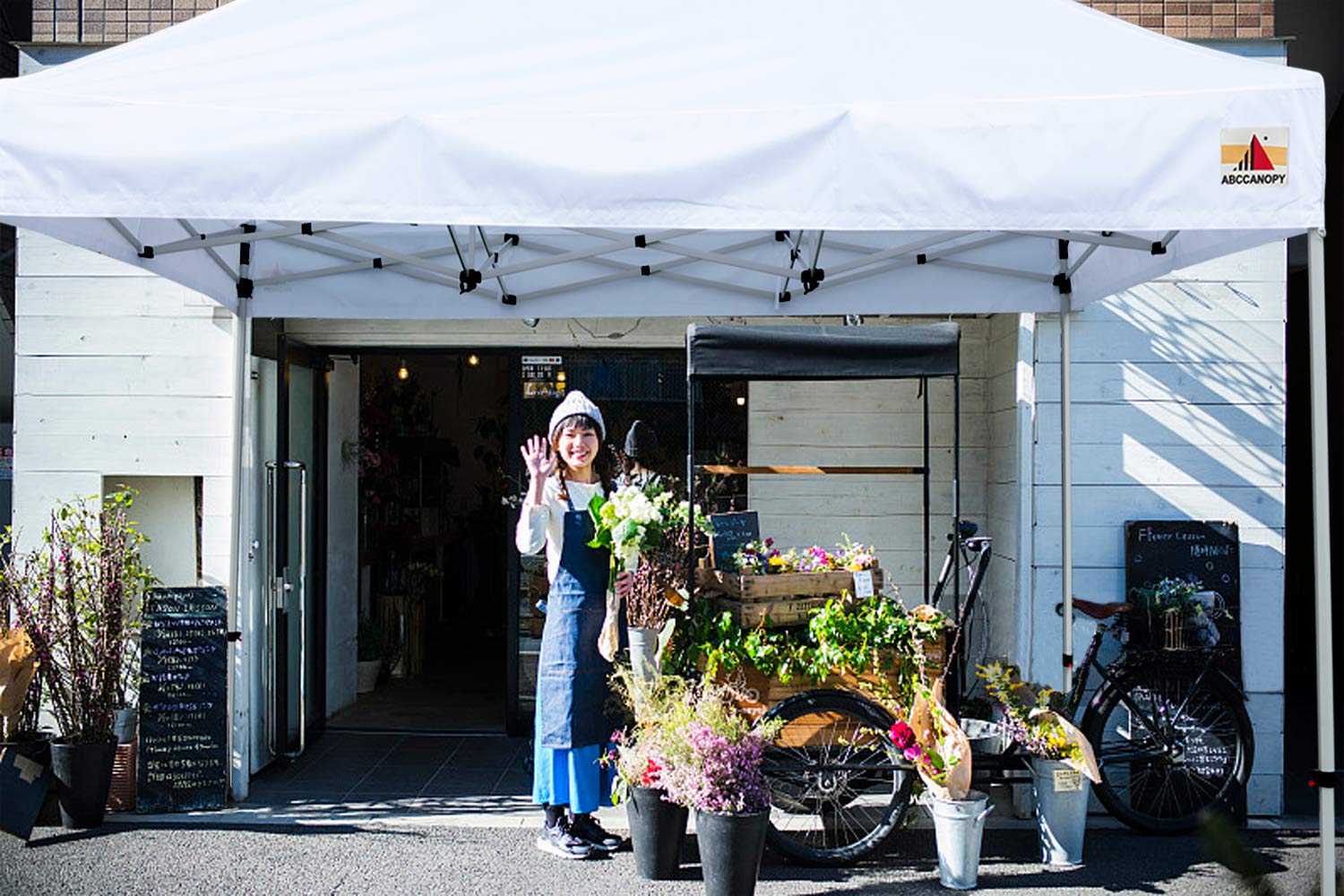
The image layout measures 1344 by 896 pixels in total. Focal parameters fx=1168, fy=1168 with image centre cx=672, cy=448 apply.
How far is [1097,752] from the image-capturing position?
5188 mm

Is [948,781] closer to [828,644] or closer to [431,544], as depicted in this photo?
[828,644]

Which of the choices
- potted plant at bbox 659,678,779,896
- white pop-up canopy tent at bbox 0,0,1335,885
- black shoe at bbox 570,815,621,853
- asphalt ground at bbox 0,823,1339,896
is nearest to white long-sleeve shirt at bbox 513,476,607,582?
potted plant at bbox 659,678,779,896

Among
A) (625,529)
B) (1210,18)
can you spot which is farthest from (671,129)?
(1210,18)

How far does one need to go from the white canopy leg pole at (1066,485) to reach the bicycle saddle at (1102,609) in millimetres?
59

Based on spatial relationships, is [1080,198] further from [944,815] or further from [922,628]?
[944,815]

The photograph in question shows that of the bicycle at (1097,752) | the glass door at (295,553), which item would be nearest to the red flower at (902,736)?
the bicycle at (1097,752)

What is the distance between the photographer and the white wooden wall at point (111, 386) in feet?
19.5

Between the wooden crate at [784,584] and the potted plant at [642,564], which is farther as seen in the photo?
the wooden crate at [784,584]

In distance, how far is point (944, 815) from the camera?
4.61 m

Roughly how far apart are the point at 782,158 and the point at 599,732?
2513 mm

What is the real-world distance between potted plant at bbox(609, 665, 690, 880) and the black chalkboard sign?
862mm

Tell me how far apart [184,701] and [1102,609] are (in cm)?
429

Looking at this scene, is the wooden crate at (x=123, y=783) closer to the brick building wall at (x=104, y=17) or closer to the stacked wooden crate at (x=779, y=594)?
the stacked wooden crate at (x=779, y=594)

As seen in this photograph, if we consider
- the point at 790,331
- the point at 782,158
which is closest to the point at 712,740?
the point at 790,331
